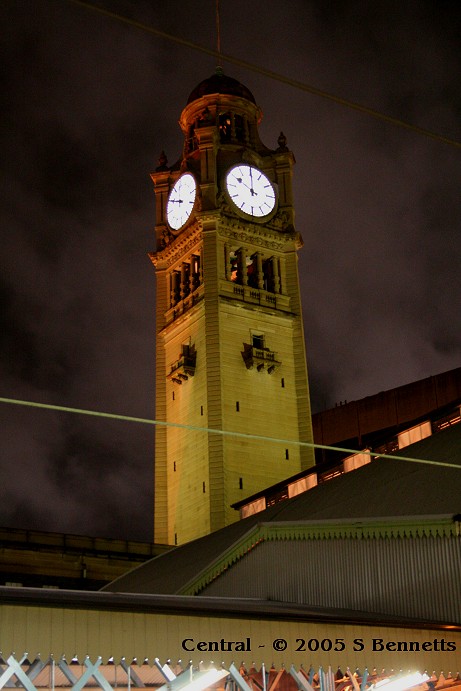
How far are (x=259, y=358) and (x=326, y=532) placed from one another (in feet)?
129

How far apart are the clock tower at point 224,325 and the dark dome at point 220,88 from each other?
281 millimetres

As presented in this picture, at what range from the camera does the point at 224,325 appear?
238ft

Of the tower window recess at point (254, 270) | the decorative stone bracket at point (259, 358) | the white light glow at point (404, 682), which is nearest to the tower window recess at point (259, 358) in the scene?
the decorative stone bracket at point (259, 358)

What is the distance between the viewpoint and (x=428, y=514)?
30.1 metres

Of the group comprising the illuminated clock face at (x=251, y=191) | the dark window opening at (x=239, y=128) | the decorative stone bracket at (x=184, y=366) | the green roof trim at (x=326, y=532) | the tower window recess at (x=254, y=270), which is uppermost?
the dark window opening at (x=239, y=128)

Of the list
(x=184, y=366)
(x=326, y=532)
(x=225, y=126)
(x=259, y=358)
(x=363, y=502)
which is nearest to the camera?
(x=326, y=532)

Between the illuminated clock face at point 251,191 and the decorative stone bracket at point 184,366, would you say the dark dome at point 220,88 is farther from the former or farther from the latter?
the decorative stone bracket at point 184,366

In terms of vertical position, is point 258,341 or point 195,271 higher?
point 195,271

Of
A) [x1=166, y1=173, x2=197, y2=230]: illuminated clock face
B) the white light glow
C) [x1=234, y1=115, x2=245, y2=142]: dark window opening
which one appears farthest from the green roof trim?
[x1=234, y1=115, x2=245, y2=142]: dark window opening

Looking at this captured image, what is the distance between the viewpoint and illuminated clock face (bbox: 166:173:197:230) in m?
79.1

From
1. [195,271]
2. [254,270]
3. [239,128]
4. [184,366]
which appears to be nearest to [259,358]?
[184,366]

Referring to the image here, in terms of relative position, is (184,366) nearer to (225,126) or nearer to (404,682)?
(225,126)

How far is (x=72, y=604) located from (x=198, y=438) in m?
49.3

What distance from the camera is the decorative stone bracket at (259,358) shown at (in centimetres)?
7225
